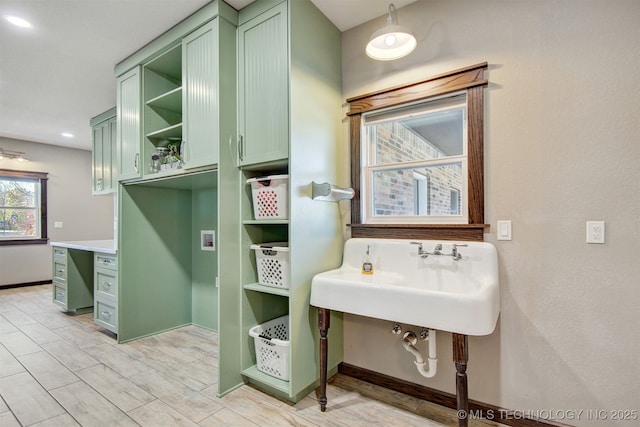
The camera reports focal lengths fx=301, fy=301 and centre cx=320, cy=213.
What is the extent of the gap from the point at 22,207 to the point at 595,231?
7565 millimetres

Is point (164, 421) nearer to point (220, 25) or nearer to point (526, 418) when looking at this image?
point (526, 418)

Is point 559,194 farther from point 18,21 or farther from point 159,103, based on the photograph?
point 18,21

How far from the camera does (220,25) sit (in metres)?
2.02

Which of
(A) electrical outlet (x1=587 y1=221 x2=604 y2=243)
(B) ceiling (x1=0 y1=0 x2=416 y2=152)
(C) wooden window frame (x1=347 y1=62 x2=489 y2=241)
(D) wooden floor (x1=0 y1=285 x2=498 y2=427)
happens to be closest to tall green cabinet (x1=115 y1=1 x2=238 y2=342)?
(B) ceiling (x1=0 y1=0 x2=416 y2=152)

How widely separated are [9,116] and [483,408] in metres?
6.18

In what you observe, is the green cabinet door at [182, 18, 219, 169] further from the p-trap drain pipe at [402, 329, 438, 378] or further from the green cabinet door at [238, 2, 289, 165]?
the p-trap drain pipe at [402, 329, 438, 378]

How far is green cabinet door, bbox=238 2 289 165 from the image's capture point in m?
1.91

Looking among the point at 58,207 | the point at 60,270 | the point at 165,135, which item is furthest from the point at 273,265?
the point at 58,207

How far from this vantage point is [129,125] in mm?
2830

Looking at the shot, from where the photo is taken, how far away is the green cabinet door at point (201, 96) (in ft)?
6.77

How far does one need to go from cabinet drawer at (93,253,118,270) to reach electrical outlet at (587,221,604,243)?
3.63 m

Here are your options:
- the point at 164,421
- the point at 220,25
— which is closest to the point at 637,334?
the point at 164,421

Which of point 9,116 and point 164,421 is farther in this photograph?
point 9,116

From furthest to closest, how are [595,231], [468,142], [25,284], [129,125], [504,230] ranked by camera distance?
1. [25,284]
2. [129,125]
3. [468,142]
4. [504,230]
5. [595,231]
